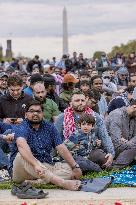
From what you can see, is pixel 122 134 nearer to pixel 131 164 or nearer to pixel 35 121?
pixel 131 164

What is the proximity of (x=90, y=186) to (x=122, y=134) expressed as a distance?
207cm

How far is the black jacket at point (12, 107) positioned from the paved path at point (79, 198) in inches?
108

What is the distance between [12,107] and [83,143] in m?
1.88

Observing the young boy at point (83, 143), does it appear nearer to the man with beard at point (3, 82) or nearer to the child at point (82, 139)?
the child at point (82, 139)

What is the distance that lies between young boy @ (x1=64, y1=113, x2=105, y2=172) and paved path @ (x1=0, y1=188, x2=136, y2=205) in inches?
41.5

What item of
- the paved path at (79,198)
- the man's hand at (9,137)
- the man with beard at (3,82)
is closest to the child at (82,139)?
the man's hand at (9,137)

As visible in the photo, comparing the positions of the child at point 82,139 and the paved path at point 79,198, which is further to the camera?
the child at point 82,139

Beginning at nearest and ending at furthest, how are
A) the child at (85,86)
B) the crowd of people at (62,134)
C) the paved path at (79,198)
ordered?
the paved path at (79,198) < the crowd of people at (62,134) < the child at (85,86)

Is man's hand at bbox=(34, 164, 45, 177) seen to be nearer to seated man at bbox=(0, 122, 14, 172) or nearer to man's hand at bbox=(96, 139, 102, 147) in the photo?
seated man at bbox=(0, 122, 14, 172)

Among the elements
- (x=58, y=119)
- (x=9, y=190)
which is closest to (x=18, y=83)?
(x=58, y=119)

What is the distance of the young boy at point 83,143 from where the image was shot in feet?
29.8

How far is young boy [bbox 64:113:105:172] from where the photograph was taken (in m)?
9.09

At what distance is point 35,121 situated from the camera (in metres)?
8.38

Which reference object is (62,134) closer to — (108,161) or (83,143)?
(83,143)
